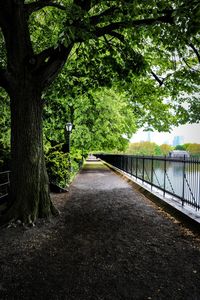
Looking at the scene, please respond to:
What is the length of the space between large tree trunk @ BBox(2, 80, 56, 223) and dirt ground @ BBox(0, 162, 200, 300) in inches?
26.2

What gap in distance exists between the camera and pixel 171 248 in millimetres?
4914

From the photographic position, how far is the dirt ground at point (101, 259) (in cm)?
338

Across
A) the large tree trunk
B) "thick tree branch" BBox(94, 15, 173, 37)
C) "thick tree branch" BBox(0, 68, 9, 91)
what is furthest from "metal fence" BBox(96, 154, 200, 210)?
"thick tree branch" BBox(0, 68, 9, 91)

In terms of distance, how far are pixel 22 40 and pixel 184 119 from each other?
8.08 meters

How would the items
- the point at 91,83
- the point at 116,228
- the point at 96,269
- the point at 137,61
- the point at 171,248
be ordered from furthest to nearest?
the point at 91,83 < the point at 137,61 < the point at 116,228 < the point at 171,248 < the point at 96,269

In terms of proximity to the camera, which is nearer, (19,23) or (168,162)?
(19,23)

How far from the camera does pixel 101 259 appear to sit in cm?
439

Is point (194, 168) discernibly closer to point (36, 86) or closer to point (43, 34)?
point (36, 86)

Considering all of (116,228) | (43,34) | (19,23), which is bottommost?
(116,228)

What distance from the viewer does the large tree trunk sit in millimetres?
6590

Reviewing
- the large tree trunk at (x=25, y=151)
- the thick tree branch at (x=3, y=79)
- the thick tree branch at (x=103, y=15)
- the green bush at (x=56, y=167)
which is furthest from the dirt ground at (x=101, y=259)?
the thick tree branch at (x=103, y=15)

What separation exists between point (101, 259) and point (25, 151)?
3.41m

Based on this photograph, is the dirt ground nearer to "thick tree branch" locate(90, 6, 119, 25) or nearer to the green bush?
the green bush

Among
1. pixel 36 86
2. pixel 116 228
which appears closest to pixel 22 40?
pixel 36 86
